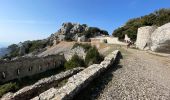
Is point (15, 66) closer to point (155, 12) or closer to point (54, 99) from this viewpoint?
point (54, 99)

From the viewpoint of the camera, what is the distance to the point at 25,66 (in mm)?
35500

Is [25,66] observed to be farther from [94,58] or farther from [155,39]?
[155,39]

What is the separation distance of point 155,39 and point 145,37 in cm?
622

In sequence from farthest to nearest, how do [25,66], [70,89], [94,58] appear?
1. [25,66]
2. [94,58]
3. [70,89]

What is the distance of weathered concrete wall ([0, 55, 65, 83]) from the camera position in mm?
31438

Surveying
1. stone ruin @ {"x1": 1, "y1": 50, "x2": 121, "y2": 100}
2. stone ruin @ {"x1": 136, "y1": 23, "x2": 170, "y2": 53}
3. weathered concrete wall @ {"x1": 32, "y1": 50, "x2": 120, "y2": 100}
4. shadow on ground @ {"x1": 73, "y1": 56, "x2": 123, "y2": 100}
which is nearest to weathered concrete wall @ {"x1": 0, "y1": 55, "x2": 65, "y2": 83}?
Answer: stone ruin @ {"x1": 1, "y1": 50, "x2": 121, "y2": 100}

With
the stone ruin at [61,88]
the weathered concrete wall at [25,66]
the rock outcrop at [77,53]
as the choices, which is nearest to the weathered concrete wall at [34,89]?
the stone ruin at [61,88]

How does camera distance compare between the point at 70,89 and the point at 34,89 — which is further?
the point at 34,89

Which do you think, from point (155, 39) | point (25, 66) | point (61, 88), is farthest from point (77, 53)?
point (61, 88)

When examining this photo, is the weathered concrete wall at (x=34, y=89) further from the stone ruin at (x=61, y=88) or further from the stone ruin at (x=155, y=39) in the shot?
the stone ruin at (x=155, y=39)

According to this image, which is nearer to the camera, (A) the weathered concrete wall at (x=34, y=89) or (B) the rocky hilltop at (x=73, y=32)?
(A) the weathered concrete wall at (x=34, y=89)

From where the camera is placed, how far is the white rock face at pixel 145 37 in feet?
123

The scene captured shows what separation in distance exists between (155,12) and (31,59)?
133 ft

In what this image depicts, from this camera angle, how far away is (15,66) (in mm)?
33312
